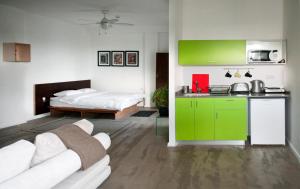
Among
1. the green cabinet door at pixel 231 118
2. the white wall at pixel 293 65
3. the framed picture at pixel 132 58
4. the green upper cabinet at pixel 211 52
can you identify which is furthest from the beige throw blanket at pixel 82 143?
the framed picture at pixel 132 58

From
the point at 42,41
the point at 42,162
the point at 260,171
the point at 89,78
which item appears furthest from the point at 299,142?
the point at 89,78

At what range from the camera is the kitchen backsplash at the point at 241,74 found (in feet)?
19.7

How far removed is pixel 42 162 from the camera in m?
2.60

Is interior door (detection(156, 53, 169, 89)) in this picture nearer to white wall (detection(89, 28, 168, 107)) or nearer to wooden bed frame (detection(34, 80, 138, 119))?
white wall (detection(89, 28, 168, 107))

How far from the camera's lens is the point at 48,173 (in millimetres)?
2398

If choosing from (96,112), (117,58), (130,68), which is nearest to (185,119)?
(96,112)

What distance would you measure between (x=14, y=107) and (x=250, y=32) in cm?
537

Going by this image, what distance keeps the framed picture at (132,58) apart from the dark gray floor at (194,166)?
16.9 feet

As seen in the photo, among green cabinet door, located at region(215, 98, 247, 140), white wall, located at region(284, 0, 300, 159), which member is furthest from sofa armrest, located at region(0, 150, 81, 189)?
white wall, located at region(284, 0, 300, 159)

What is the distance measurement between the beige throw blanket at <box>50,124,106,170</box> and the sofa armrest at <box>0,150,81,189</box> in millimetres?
99

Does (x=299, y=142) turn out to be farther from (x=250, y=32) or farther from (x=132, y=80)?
(x=132, y=80)

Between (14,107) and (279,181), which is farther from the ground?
(14,107)

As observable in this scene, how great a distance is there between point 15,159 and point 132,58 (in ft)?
30.2

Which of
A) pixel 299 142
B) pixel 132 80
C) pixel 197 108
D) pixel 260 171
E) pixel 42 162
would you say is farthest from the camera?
pixel 132 80
